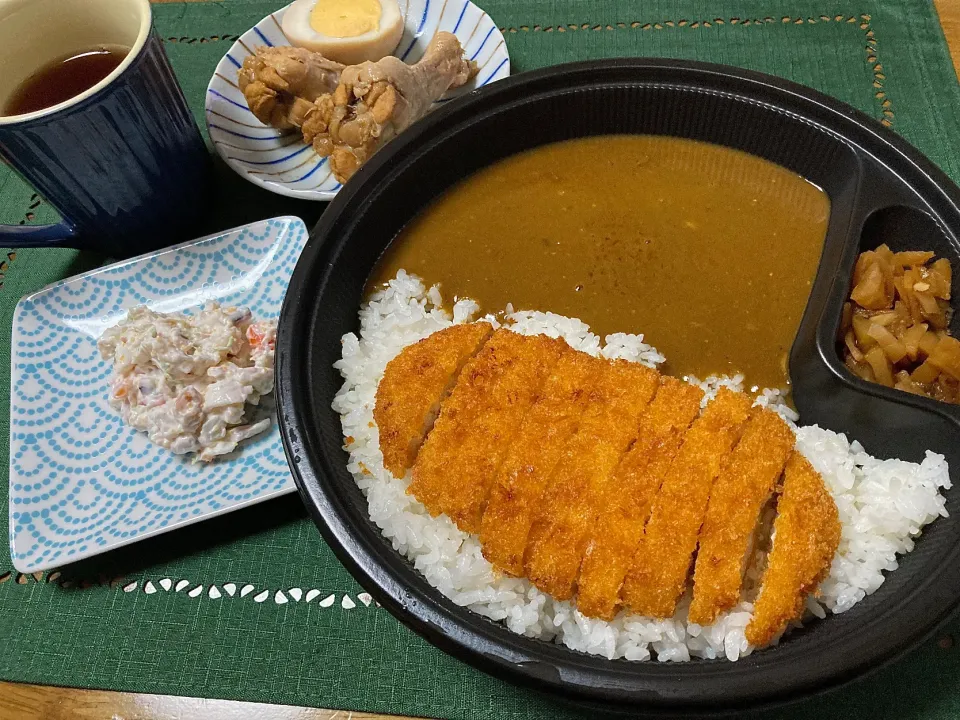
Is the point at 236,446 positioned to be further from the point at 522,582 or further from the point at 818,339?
the point at 818,339

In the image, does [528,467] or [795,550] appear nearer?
[795,550]

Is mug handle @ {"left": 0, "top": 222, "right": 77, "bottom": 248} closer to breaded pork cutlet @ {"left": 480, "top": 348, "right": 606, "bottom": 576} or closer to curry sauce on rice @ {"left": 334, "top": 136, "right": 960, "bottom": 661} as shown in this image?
curry sauce on rice @ {"left": 334, "top": 136, "right": 960, "bottom": 661}

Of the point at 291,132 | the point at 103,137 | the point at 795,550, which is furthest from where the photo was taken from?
the point at 291,132

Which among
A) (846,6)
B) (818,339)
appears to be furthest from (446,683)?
(846,6)

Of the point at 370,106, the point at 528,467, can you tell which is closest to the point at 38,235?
the point at 370,106

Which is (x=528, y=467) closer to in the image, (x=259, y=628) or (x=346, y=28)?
(x=259, y=628)

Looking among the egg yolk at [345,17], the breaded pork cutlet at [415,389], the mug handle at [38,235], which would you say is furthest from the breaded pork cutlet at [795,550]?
the mug handle at [38,235]

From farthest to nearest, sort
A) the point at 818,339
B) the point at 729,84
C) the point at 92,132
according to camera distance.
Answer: the point at 729,84
the point at 92,132
the point at 818,339
